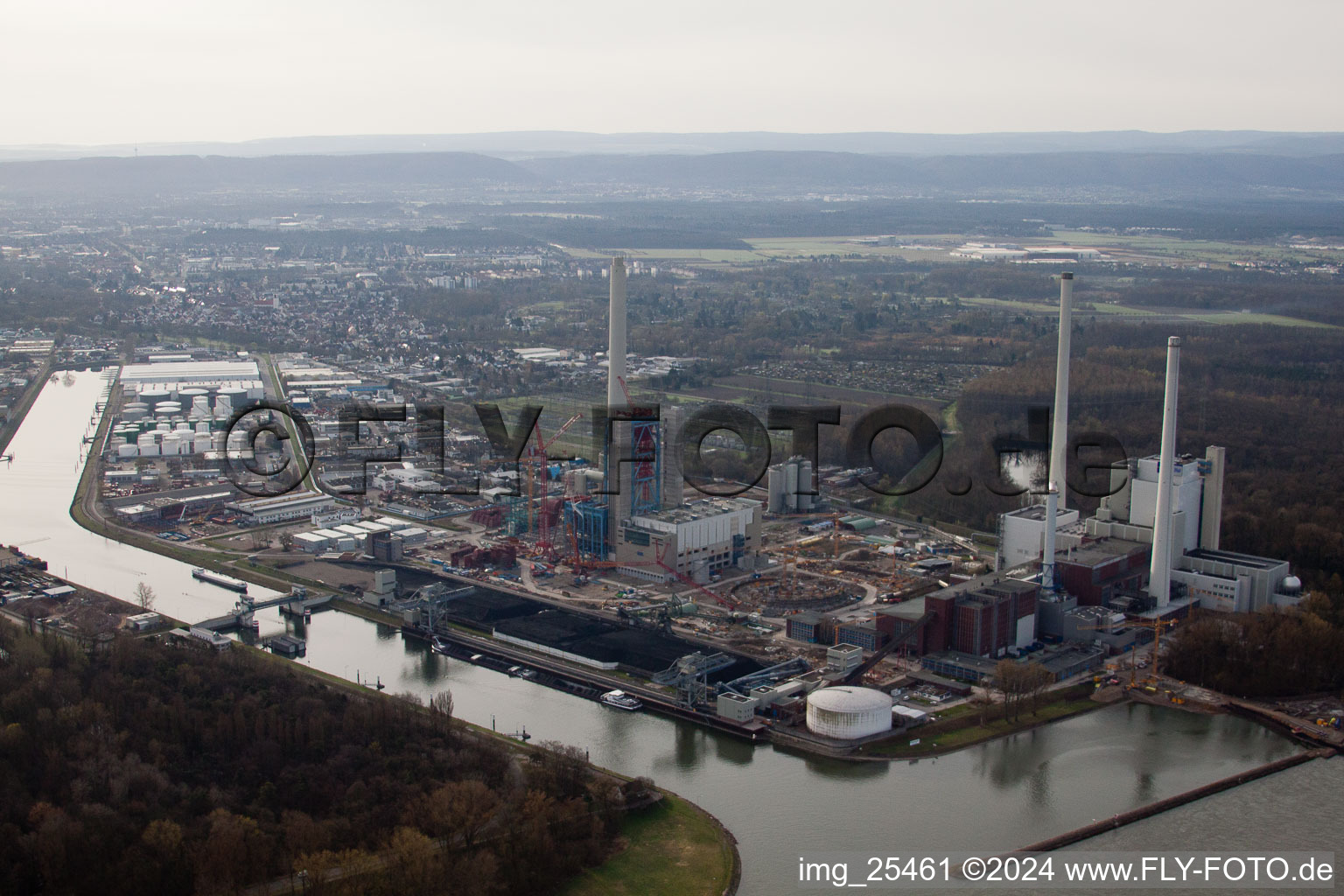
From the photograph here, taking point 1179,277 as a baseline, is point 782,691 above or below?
below

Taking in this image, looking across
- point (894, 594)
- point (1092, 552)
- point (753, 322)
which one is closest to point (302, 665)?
point (894, 594)

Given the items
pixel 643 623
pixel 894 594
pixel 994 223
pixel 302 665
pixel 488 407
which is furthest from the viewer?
pixel 994 223

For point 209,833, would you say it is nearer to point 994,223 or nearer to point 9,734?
point 9,734

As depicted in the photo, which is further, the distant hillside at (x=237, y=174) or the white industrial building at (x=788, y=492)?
the distant hillside at (x=237, y=174)

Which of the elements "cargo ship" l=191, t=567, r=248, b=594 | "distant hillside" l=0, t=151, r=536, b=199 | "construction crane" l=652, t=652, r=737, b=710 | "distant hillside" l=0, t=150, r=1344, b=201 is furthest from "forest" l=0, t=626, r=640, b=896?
"distant hillside" l=0, t=151, r=536, b=199

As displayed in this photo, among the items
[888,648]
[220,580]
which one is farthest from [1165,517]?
[220,580]

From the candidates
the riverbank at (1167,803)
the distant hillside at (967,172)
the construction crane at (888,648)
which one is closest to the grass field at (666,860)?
the riverbank at (1167,803)

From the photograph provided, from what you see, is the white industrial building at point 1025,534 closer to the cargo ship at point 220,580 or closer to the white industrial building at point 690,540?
the white industrial building at point 690,540
